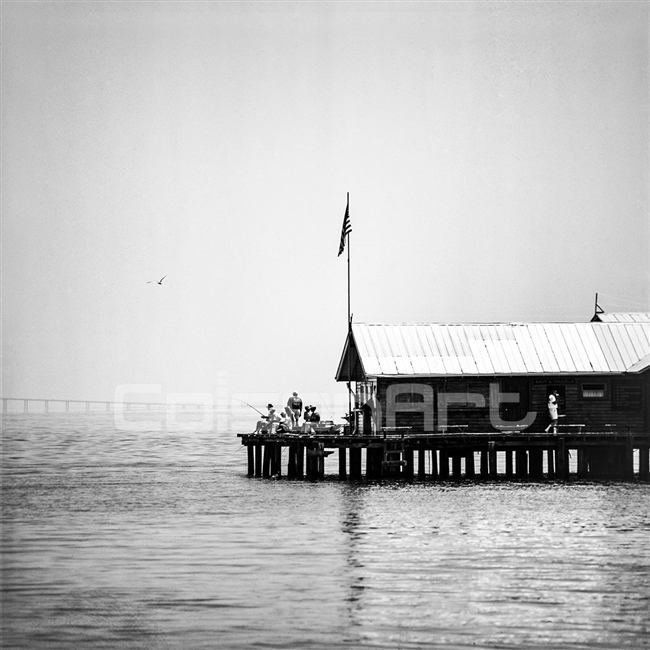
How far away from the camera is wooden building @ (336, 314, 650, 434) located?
181 feet

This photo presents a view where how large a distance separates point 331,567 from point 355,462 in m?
21.4

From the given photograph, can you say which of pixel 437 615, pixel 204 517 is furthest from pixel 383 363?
pixel 437 615

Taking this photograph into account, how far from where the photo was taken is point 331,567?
112 feet

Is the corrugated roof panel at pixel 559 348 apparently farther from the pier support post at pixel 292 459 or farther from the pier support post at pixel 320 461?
the pier support post at pixel 292 459

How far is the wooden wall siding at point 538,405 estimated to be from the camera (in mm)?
55219

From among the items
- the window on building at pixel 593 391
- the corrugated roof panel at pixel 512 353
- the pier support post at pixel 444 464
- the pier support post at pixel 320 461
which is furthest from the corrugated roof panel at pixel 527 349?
the pier support post at pixel 320 461

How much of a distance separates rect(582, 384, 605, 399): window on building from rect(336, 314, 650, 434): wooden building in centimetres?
4

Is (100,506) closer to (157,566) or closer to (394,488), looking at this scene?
(394,488)

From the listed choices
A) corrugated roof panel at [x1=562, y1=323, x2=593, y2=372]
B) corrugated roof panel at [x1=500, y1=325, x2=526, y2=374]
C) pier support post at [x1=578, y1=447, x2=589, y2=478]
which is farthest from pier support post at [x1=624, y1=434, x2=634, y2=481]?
corrugated roof panel at [x1=500, y1=325, x2=526, y2=374]

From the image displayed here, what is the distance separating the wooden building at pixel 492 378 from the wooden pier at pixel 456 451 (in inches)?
46.3

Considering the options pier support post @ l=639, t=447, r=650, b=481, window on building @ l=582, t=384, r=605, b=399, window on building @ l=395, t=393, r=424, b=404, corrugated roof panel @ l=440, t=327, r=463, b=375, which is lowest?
pier support post @ l=639, t=447, r=650, b=481

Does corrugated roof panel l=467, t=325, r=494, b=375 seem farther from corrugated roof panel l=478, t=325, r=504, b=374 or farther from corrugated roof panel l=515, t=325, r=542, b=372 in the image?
corrugated roof panel l=515, t=325, r=542, b=372

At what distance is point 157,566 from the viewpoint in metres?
34.6

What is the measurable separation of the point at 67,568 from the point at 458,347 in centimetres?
2679
